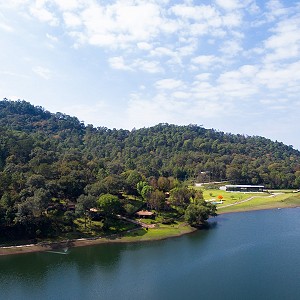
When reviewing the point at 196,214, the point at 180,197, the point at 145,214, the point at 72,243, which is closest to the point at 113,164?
the point at 180,197

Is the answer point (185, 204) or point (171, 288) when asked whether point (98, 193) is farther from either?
point (171, 288)

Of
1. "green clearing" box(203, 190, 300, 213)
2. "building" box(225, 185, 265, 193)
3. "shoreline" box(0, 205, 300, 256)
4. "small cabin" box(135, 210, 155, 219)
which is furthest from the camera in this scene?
"building" box(225, 185, 265, 193)

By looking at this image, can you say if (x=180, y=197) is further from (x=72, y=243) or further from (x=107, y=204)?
(x=72, y=243)

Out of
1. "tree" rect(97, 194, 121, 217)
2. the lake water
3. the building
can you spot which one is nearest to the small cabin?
"tree" rect(97, 194, 121, 217)

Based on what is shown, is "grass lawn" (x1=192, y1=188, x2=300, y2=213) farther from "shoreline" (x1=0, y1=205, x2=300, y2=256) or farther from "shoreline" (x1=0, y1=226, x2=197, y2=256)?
"shoreline" (x1=0, y1=226, x2=197, y2=256)

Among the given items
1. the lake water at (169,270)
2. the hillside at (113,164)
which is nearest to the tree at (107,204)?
the lake water at (169,270)

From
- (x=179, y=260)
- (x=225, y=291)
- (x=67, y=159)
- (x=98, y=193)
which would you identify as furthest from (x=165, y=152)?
(x=225, y=291)

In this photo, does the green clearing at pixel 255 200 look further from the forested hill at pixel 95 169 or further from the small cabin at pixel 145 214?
the small cabin at pixel 145 214

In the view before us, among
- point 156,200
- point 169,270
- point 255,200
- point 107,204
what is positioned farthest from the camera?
point 255,200
